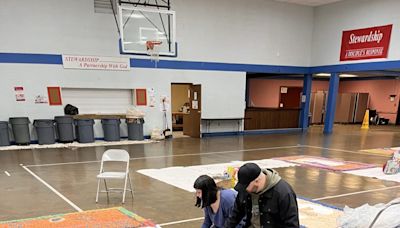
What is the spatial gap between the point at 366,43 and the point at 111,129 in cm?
1070

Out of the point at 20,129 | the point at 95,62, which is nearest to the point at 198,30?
the point at 95,62

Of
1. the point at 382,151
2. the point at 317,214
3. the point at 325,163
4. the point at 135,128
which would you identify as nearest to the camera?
the point at 317,214

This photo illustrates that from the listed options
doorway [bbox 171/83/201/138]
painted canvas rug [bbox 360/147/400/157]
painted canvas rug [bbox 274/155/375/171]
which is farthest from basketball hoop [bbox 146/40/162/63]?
painted canvas rug [bbox 360/147/400/157]

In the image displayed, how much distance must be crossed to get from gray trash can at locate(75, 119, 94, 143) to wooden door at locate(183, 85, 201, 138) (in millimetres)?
4025

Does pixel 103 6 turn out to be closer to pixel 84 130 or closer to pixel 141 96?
pixel 141 96

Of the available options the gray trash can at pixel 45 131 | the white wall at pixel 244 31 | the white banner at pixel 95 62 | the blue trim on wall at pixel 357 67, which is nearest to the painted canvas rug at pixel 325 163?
the white wall at pixel 244 31

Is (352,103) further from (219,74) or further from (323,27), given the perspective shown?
(219,74)

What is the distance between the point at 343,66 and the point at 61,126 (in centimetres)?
1167

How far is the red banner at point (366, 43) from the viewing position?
11695 millimetres

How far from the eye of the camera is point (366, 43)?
12281 mm

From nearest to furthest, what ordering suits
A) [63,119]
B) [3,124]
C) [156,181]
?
[156,181] → [3,124] → [63,119]

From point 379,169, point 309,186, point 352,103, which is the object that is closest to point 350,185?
point 309,186

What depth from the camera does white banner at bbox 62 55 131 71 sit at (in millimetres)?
10117

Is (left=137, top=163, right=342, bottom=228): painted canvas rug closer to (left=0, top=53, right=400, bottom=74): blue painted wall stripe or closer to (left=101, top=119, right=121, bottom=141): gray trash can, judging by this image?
(left=101, top=119, right=121, bottom=141): gray trash can
